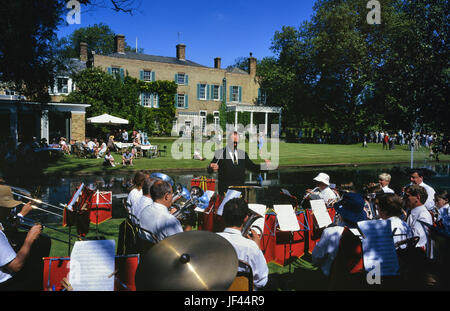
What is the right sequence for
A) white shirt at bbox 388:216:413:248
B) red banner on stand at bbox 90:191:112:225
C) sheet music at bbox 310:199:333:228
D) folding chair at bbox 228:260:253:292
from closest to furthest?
folding chair at bbox 228:260:253:292, white shirt at bbox 388:216:413:248, sheet music at bbox 310:199:333:228, red banner on stand at bbox 90:191:112:225

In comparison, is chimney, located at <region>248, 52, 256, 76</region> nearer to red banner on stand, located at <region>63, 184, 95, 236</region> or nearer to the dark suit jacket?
the dark suit jacket

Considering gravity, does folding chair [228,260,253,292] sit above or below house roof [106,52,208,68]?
below

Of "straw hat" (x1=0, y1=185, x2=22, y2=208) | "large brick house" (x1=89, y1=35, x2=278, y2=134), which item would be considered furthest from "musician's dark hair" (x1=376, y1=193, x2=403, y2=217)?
"large brick house" (x1=89, y1=35, x2=278, y2=134)

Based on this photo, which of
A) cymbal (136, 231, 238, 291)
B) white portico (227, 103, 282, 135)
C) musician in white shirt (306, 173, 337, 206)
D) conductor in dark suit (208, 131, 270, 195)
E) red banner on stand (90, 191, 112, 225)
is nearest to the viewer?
cymbal (136, 231, 238, 291)

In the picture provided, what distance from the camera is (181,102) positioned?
44.9m

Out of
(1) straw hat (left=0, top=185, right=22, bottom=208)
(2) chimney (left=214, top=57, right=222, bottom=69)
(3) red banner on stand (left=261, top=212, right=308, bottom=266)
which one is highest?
(2) chimney (left=214, top=57, right=222, bottom=69)

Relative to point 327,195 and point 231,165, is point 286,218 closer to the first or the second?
point 327,195

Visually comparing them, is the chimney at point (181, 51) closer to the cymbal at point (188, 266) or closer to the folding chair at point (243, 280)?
the folding chair at point (243, 280)

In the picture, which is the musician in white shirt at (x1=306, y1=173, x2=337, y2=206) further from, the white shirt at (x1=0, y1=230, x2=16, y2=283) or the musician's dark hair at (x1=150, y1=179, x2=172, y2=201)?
the white shirt at (x1=0, y1=230, x2=16, y2=283)

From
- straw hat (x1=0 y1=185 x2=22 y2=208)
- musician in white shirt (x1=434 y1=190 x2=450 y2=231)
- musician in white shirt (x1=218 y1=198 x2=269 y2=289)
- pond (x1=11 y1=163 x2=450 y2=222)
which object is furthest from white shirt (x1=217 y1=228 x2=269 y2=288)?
pond (x1=11 y1=163 x2=450 y2=222)

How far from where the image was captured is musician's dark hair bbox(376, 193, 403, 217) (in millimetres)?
4230

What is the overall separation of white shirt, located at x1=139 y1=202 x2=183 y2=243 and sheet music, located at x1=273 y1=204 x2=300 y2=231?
184cm

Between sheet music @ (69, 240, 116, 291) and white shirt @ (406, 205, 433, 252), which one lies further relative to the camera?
white shirt @ (406, 205, 433, 252)
